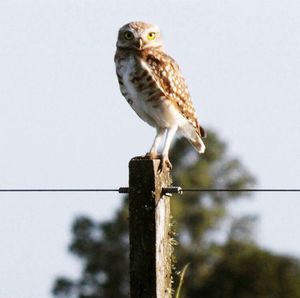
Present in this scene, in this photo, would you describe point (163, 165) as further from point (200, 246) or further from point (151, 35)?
point (200, 246)

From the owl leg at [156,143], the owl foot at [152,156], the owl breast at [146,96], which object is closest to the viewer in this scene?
the owl foot at [152,156]

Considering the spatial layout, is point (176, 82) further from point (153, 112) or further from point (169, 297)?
point (169, 297)

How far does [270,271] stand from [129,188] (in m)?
47.4

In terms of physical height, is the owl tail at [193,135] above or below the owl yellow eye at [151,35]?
below

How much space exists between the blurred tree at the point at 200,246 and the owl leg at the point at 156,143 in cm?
4287

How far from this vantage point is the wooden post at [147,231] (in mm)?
9992

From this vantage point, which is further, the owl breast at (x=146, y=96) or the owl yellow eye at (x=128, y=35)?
the owl yellow eye at (x=128, y=35)

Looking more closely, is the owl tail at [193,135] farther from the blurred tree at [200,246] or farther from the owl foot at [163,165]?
the blurred tree at [200,246]

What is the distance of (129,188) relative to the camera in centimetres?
1009

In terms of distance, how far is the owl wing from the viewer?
12.5 m

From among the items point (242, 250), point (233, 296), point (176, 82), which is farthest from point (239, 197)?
point (176, 82)

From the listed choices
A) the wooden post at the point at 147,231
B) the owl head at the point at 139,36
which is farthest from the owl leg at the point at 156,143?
the owl head at the point at 139,36

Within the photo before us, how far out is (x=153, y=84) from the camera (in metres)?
12.5

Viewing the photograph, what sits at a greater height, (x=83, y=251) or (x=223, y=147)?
(x=223, y=147)
